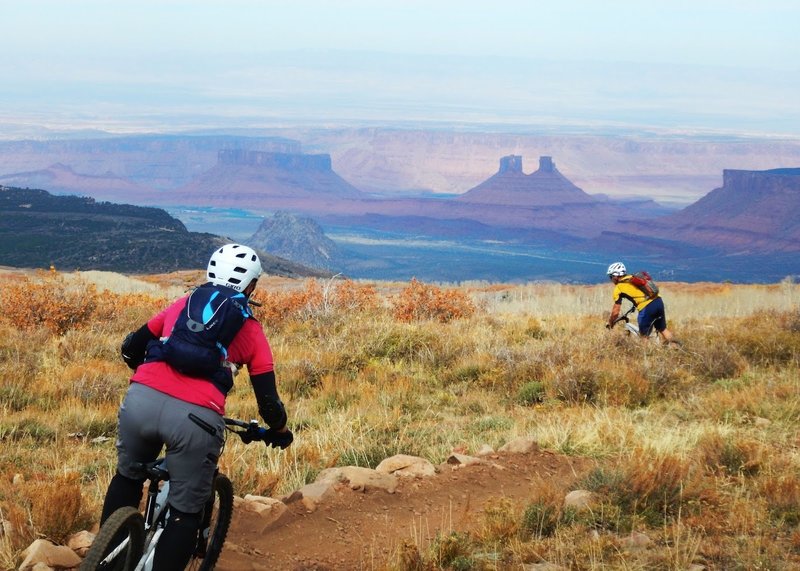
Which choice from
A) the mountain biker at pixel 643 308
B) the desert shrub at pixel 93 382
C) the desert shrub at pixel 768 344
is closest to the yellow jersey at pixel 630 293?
the mountain biker at pixel 643 308

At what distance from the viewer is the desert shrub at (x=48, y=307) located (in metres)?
15.1

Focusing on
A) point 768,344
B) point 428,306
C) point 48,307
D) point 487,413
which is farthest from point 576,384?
point 48,307

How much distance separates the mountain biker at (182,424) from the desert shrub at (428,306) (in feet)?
43.4

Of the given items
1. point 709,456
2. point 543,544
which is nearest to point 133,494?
point 543,544

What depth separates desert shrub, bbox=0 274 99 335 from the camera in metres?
15.1

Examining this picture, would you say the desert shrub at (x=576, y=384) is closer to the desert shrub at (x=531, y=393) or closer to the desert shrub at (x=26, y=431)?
the desert shrub at (x=531, y=393)

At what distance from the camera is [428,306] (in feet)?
62.1

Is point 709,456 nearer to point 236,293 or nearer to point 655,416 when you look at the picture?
point 655,416

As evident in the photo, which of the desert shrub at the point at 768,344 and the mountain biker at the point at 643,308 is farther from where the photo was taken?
the mountain biker at the point at 643,308

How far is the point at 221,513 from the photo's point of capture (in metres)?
5.38

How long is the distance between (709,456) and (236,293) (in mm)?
4644

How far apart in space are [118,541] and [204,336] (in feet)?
3.32

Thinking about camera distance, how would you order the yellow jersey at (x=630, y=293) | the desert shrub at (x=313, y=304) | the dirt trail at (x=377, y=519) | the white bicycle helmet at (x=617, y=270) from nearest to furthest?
the dirt trail at (x=377, y=519) < the yellow jersey at (x=630, y=293) < the white bicycle helmet at (x=617, y=270) < the desert shrub at (x=313, y=304)

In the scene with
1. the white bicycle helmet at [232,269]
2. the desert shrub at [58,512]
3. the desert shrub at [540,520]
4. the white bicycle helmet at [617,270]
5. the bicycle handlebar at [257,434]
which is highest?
the white bicycle helmet at [232,269]
